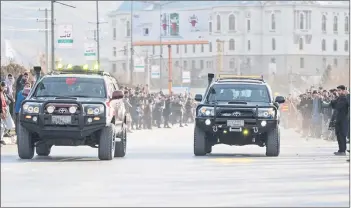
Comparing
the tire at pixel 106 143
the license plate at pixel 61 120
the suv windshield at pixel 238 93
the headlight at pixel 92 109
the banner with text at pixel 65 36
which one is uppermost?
the banner with text at pixel 65 36

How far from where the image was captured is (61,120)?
25734 mm

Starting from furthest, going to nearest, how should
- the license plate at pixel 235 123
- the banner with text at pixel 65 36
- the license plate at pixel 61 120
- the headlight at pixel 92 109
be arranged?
the banner with text at pixel 65 36 → the license plate at pixel 235 123 → the headlight at pixel 92 109 → the license plate at pixel 61 120

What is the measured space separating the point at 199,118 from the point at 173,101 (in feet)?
159

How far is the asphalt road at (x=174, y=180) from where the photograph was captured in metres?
16.4

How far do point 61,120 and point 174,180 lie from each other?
6.04 metres

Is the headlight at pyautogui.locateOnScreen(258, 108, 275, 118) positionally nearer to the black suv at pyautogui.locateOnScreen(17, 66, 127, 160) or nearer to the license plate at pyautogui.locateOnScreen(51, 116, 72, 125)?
the black suv at pyautogui.locateOnScreen(17, 66, 127, 160)

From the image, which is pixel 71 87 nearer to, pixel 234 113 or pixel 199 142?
pixel 199 142

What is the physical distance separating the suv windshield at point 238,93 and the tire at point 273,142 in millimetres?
1278

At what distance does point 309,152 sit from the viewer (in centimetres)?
3272

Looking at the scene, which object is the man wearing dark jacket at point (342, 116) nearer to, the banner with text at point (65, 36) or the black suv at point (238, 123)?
the black suv at point (238, 123)

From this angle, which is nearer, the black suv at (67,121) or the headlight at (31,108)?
the black suv at (67,121)

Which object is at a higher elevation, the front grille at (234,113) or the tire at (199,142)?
the front grille at (234,113)

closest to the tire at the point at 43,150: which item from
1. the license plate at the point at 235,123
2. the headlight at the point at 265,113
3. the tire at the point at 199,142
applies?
the tire at the point at 199,142

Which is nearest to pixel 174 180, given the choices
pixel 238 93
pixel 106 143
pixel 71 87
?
pixel 106 143
